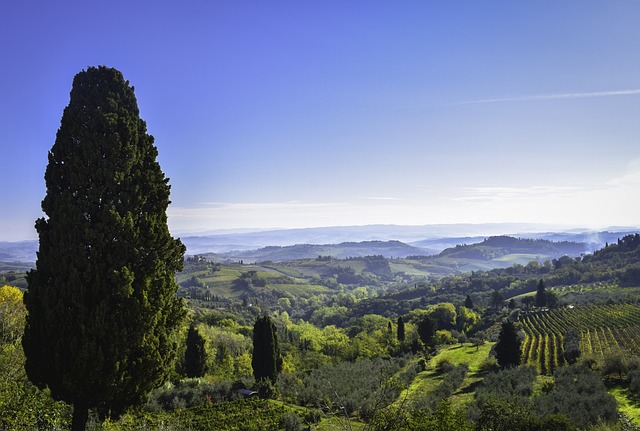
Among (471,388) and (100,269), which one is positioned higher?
(100,269)

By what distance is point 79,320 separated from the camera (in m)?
11.1

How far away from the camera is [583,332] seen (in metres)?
57.8

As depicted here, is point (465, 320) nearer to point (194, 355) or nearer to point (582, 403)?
point (194, 355)

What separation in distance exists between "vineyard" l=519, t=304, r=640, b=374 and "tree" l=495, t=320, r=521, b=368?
246cm

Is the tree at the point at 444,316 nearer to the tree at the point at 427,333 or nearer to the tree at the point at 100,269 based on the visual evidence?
the tree at the point at 427,333

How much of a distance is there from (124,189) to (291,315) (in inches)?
7193

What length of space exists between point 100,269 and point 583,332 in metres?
67.9

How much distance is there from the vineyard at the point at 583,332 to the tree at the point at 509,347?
2.46 metres

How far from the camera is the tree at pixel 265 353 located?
39344 millimetres

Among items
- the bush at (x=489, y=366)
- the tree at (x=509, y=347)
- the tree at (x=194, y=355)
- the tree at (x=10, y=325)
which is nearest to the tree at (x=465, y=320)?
the bush at (x=489, y=366)

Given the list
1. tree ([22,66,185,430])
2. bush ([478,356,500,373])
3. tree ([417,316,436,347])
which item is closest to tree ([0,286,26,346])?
tree ([22,66,185,430])

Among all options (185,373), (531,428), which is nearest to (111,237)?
(531,428)

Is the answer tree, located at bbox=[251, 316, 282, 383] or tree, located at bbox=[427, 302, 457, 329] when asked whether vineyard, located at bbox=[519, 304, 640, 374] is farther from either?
tree, located at bbox=[251, 316, 282, 383]

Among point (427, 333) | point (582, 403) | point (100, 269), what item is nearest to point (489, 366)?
point (582, 403)
